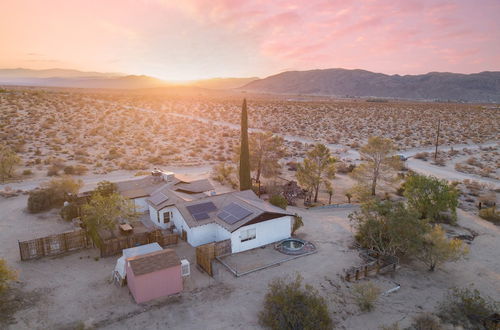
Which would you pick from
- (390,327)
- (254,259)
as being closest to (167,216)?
(254,259)

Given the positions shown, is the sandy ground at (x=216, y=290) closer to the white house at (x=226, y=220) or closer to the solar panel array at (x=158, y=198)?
the white house at (x=226, y=220)

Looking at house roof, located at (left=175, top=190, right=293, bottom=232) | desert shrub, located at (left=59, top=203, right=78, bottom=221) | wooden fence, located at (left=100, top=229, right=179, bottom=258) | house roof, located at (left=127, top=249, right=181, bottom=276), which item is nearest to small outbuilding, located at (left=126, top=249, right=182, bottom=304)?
house roof, located at (left=127, top=249, right=181, bottom=276)

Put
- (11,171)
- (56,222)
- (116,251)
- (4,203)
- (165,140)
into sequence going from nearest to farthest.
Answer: (116,251), (56,222), (4,203), (11,171), (165,140)

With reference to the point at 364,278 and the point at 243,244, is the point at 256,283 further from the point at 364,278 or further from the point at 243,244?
the point at 364,278

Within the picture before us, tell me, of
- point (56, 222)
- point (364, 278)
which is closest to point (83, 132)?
point (56, 222)

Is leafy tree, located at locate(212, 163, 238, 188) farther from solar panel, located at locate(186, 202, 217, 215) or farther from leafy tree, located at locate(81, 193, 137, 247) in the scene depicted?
leafy tree, located at locate(81, 193, 137, 247)

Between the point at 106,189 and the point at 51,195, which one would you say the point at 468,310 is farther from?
the point at 51,195
